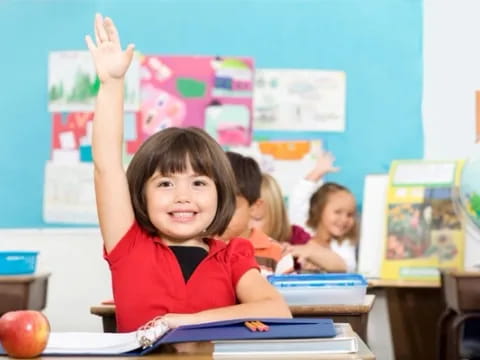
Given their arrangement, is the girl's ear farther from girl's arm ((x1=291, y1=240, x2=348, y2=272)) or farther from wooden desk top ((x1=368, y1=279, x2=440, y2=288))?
wooden desk top ((x1=368, y1=279, x2=440, y2=288))

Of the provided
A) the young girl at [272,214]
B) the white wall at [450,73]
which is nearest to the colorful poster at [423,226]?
the white wall at [450,73]

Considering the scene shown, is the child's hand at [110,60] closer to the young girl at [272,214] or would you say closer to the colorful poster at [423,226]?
the young girl at [272,214]

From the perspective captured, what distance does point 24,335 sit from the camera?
1237 millimetres

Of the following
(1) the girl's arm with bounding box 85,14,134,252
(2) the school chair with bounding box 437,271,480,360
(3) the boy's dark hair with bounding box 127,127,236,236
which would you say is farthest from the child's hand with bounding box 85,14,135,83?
(2) the school chair with bounding box 437,271,480,360

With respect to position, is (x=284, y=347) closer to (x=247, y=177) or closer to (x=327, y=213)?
(x=247, y=177)

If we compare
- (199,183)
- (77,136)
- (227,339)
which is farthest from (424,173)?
(227,339)

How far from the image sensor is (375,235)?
12.8ft

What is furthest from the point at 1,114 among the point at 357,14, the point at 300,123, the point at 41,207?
the point at 357,14

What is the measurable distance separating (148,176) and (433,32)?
257cm

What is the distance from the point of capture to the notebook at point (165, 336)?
125 cm

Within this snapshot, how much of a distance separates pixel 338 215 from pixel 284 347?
110 inches

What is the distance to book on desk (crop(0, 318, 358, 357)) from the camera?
121cm

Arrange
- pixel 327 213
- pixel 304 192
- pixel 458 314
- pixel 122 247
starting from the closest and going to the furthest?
pixel 122 247
pixel 458 314
pixel 327 213
pixel 304 192

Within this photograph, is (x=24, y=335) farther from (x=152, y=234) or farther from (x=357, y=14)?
(x=357, y=14)
